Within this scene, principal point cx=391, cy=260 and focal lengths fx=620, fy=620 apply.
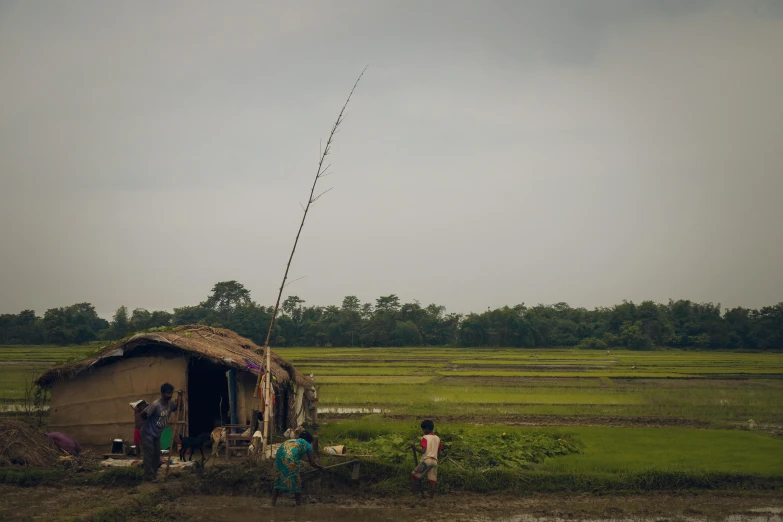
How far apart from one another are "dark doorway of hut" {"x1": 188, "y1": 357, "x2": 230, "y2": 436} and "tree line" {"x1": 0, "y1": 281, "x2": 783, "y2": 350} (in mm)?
51893

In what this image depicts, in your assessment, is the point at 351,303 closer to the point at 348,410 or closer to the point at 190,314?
the point at 190,314

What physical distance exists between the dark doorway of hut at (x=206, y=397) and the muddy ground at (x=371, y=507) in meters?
5.34

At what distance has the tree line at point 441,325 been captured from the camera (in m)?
68.3

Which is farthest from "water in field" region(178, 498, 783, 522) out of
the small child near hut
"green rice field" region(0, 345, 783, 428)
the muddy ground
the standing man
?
"green rice field" region(0, 345, 783, 428)

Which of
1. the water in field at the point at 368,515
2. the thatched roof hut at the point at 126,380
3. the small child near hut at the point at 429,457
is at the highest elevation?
the thatched roof hut at the point at 126,380

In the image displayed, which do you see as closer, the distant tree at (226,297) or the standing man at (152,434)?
the standing man at (152,434)

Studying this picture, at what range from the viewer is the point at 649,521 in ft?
28.6

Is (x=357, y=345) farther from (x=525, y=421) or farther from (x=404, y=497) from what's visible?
(x=404, y=497)

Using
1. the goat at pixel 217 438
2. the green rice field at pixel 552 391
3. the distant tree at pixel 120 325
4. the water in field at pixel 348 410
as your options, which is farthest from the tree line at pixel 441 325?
the goat at pixel 217 438

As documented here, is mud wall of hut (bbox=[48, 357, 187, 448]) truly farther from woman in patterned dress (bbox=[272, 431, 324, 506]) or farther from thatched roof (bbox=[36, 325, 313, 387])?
woman in patterned dress (bbox=[272, 431, 324, 506])

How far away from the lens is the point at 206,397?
15.4 metres

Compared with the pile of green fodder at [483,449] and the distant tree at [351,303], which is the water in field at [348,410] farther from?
the distant tree at [351,303]

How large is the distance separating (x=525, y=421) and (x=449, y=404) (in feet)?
12.6

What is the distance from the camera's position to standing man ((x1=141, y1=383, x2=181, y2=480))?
392 inches
